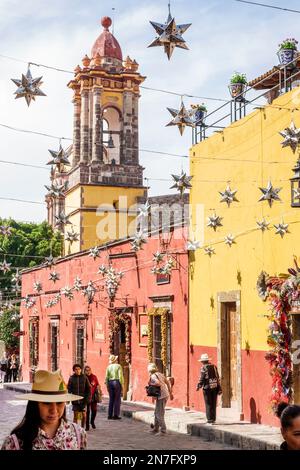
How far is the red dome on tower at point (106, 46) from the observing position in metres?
37.3

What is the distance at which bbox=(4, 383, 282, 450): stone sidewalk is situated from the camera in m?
13.4

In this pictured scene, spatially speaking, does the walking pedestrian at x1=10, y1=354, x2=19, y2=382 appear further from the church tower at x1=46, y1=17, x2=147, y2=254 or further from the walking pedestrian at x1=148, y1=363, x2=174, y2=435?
the walking pedestrian at x1=148, y1=363, x2=174, y2=435

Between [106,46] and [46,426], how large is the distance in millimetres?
33853

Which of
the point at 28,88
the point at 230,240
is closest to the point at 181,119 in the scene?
the point at 28,88

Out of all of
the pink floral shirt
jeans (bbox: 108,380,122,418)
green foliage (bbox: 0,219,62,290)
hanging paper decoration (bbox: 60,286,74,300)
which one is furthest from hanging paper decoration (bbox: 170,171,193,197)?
green foliage (bbox: 0,219,62,290)

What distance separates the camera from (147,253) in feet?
73.2

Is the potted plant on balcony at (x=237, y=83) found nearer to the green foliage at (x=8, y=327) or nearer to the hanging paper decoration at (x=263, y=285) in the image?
the hanging paper decoration at (x=263, y=285)

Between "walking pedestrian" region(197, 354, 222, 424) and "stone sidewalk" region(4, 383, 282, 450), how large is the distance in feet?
1.00

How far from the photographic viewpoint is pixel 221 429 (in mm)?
14750

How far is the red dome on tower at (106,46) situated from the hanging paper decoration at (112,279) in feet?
51.2

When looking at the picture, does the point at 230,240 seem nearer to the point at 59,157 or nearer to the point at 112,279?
the point at 59,157
